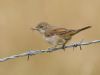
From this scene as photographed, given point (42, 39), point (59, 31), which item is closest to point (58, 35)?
point (59, 31)

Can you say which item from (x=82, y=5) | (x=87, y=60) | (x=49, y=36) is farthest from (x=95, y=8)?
(x=49, y=36)

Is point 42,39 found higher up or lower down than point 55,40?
higher up

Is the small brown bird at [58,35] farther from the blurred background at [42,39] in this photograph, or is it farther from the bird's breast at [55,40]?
the blurred background at [42,39]

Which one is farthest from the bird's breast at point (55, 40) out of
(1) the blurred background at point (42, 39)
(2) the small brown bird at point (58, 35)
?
(1) the blurred background at point (42, 39)

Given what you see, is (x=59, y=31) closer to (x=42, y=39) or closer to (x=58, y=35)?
(x=58, y=35)

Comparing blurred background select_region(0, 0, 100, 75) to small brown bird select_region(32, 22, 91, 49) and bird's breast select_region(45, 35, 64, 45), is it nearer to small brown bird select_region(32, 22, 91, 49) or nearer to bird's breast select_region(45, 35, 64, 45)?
small brown bird select_region(32, 22, 91, 49)

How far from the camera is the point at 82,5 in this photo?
41.8 feet

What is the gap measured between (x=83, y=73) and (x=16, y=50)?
1.27m

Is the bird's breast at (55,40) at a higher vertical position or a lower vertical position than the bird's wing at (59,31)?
lower

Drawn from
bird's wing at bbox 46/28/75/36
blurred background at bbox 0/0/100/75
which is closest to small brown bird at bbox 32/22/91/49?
bird's wing at bbox 46/28/75/36

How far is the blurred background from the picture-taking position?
1181 cm

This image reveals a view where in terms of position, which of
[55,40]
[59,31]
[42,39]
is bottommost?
[55,40]

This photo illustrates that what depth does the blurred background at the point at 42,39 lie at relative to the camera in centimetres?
1181

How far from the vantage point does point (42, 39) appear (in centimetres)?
1214
